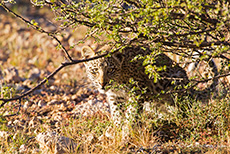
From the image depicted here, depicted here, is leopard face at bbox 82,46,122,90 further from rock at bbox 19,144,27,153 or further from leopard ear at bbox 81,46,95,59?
rock at bbox 19,144,27,153

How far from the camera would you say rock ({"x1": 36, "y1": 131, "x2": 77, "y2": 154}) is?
3.83 meters

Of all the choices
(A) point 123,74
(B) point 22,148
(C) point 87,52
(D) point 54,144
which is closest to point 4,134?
(B) point 22,148

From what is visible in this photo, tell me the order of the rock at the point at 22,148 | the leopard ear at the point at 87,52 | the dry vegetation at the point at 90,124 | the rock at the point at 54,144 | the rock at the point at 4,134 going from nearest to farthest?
the rock at the point at 54,144
the dry vegetation at the point at 90,124
the rock at the point at 22,148
the leopard ear at the point at 87,52
the rock at the point at 4,134

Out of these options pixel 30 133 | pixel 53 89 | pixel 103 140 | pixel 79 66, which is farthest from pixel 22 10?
pixel 103 140

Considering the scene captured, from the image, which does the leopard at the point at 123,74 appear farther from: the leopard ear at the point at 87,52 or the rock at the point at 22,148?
the rock at the point at 22,148

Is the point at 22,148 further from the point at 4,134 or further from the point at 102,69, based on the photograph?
the point at 102,69

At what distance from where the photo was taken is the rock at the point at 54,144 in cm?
383

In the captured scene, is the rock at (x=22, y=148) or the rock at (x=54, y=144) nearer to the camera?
the rock at (x=54, y=144)

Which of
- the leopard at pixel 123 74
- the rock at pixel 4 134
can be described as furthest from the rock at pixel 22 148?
the leopard at pixel 123 74

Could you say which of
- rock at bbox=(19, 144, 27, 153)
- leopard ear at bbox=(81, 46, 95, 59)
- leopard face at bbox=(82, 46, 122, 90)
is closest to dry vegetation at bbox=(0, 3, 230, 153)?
rock at bbox=(19, 144, 27, 153)

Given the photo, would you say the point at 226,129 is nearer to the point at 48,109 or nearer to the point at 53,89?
the point at 48,109

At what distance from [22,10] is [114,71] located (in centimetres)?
1155

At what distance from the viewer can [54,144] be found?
3.86 metres

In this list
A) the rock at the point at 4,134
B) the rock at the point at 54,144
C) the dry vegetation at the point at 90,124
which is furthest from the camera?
the rock at the point at 4,134
